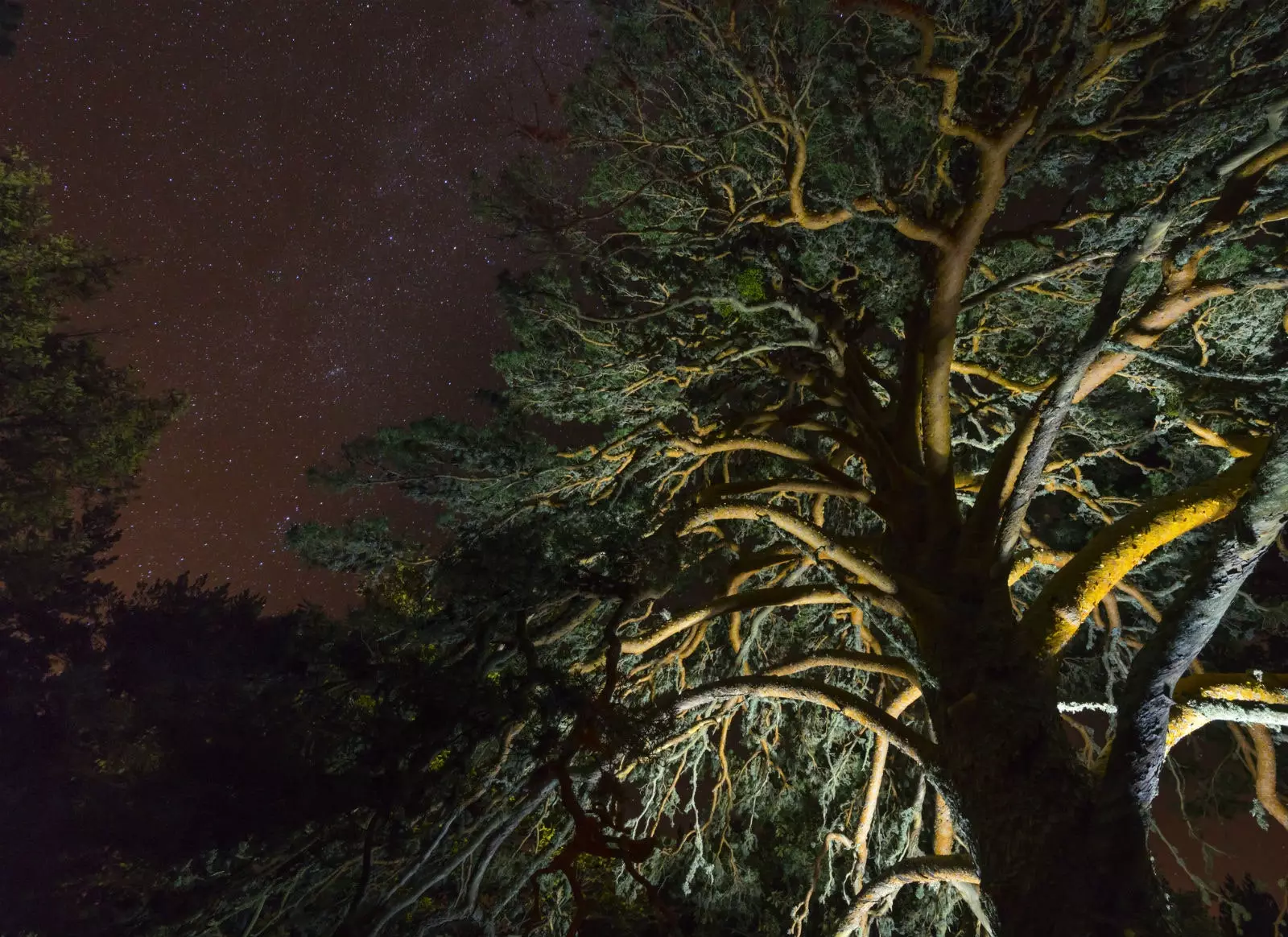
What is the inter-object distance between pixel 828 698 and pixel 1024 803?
103 centimetres

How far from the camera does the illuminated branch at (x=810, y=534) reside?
405 cm

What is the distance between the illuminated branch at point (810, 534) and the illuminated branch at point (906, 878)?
54.6 inches

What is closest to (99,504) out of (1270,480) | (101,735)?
(101,735)

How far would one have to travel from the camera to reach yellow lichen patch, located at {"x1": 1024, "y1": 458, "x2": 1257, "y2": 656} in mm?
3053

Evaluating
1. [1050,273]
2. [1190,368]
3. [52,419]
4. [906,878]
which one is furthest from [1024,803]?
[52,419]

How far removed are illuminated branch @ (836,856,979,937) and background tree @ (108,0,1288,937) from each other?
2 cm

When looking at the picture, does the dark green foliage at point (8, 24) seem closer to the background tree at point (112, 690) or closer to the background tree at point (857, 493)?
the background tree at point (112, 690)

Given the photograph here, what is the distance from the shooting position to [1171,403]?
4004mm

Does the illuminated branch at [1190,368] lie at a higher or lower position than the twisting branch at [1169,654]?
higher

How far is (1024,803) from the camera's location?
2732 mm

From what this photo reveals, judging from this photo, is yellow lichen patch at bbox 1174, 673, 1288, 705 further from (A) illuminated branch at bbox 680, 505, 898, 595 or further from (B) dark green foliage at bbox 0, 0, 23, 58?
(B) dark green foliage at bbox 0, 0, 23, 58

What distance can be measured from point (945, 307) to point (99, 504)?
15.6m

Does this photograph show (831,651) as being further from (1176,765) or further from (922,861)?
(1176,765)

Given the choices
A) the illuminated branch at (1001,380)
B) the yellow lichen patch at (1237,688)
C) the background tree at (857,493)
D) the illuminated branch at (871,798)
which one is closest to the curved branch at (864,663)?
the background tree at (857,493)
